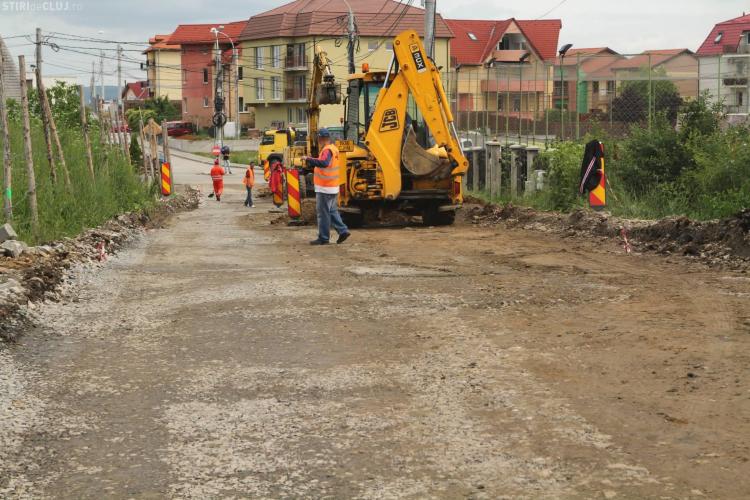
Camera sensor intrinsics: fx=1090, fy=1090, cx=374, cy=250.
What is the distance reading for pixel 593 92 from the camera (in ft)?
84.7

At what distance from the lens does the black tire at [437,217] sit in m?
21.3

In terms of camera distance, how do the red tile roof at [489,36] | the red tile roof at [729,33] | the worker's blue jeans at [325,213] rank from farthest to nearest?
the red tile roof at [489,36] → the red tile roof at [729,33] → the worker's blue jeans at [325,213]

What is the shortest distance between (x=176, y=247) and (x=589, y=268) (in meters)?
7.46

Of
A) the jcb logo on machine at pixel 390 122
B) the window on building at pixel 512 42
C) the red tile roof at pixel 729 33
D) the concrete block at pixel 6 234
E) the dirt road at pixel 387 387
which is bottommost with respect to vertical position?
the dirt road at pixel 387 387

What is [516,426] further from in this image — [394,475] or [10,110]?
[10,110]

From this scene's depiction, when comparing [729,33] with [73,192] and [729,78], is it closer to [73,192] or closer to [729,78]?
[729,78]

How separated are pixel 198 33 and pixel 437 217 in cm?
9822

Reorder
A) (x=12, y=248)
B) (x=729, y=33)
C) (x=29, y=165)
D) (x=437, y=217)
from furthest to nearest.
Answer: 1. (x=729, y=33)
2. (x=437, y=217)
3. (x=29, y=165)
4. (x=12, y=248)

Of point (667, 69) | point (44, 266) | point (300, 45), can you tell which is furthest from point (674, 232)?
point (300, 45)

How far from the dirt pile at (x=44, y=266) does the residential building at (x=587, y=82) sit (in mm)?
11011

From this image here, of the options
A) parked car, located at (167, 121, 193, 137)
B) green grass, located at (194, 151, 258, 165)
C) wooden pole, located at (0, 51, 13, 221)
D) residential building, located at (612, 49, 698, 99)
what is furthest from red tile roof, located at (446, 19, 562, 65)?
wooden pole, located at (0, 51, 13, 221)

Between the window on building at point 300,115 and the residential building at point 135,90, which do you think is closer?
the window on building at point 300,115

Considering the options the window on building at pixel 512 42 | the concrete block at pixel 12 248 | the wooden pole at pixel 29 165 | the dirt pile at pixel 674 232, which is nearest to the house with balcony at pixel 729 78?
the dirt pile at pixel 674 232

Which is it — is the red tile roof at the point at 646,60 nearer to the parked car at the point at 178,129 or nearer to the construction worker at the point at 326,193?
the construction worker at the point at 326,193
